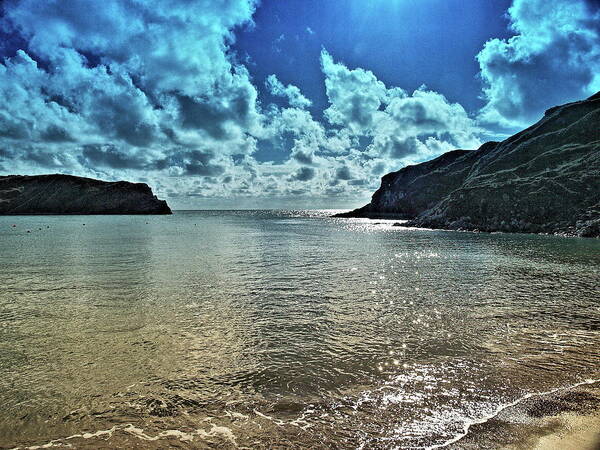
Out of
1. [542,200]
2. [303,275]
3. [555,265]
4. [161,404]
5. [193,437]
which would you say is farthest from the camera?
[542,200]

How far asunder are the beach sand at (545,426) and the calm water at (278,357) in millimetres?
396

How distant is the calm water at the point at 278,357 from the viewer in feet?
22.0

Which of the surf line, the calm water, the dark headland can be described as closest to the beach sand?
the surf line

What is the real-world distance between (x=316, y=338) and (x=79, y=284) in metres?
15.5

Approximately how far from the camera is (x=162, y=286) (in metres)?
20.0

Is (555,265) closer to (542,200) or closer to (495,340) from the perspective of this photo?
(495,340)

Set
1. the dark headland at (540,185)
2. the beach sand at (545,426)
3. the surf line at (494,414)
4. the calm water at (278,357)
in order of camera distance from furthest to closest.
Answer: the dark headland at (540,185) < the calm water at (278,357) < the surf line at (494,414) < the beach sand at (545,426)

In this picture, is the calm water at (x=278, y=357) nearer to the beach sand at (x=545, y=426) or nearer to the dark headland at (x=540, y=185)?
the beach sand at (x=545, y=426)

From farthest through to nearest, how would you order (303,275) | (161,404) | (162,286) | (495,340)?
(303,275)
(162,286)
(495,340)
(161,404)

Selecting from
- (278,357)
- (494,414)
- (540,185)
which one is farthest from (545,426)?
(540,185)

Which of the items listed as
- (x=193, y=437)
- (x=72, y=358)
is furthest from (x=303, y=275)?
(x=193, y=437)

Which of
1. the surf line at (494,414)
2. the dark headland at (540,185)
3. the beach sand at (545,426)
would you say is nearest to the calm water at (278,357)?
the surf line at (494,414)

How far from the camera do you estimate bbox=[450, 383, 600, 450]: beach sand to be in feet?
19.5

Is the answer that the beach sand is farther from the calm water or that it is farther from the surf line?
the calm water
